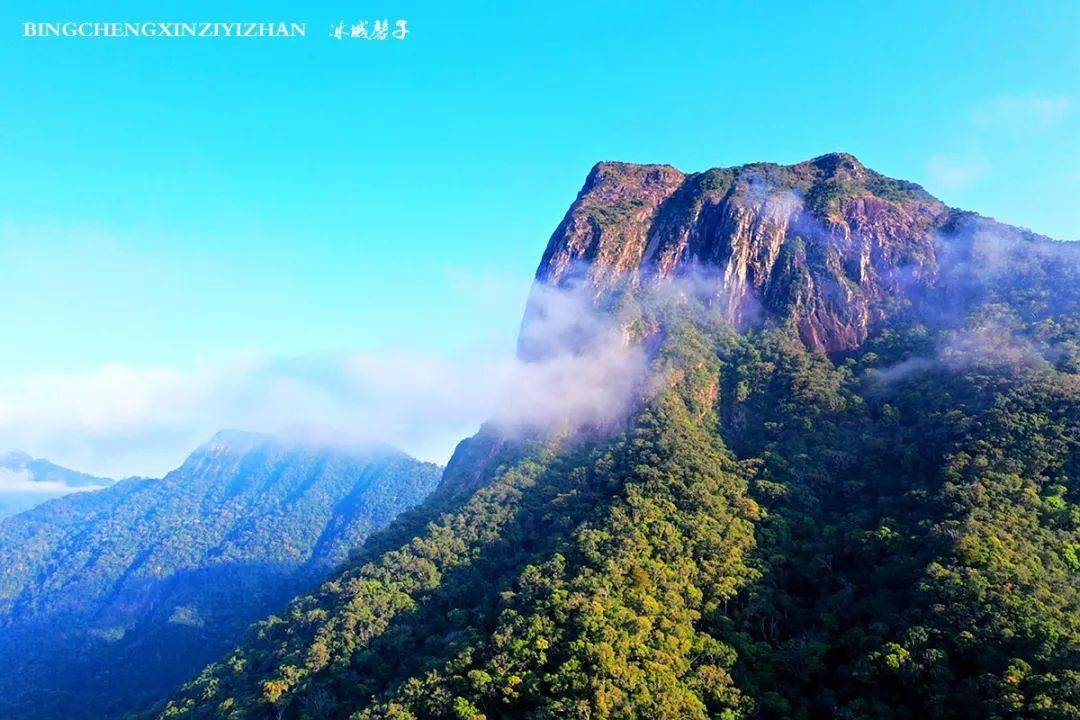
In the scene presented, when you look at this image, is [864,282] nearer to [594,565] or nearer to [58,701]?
[594,565]

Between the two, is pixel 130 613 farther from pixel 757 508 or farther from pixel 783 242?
pixel 783 242

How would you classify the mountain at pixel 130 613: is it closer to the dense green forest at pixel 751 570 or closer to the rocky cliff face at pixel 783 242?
the dense green forest at pixel 751 570

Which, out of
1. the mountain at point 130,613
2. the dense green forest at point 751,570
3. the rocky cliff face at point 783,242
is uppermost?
the rocky cliff face at point 783,242

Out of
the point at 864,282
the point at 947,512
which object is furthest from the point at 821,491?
the point at 864,282

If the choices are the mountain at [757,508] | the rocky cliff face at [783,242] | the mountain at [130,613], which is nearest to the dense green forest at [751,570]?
the mountain at [757,508]

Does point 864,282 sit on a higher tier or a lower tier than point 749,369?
higher

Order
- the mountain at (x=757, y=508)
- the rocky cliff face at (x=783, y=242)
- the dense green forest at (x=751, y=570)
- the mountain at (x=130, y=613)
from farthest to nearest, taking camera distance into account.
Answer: the mountain at (x=130, y=613) < the rocky cliff face at (x=783, y=242) < the mountain at (x=757, y=508) < the dense green forest at (x=751, y=570)
